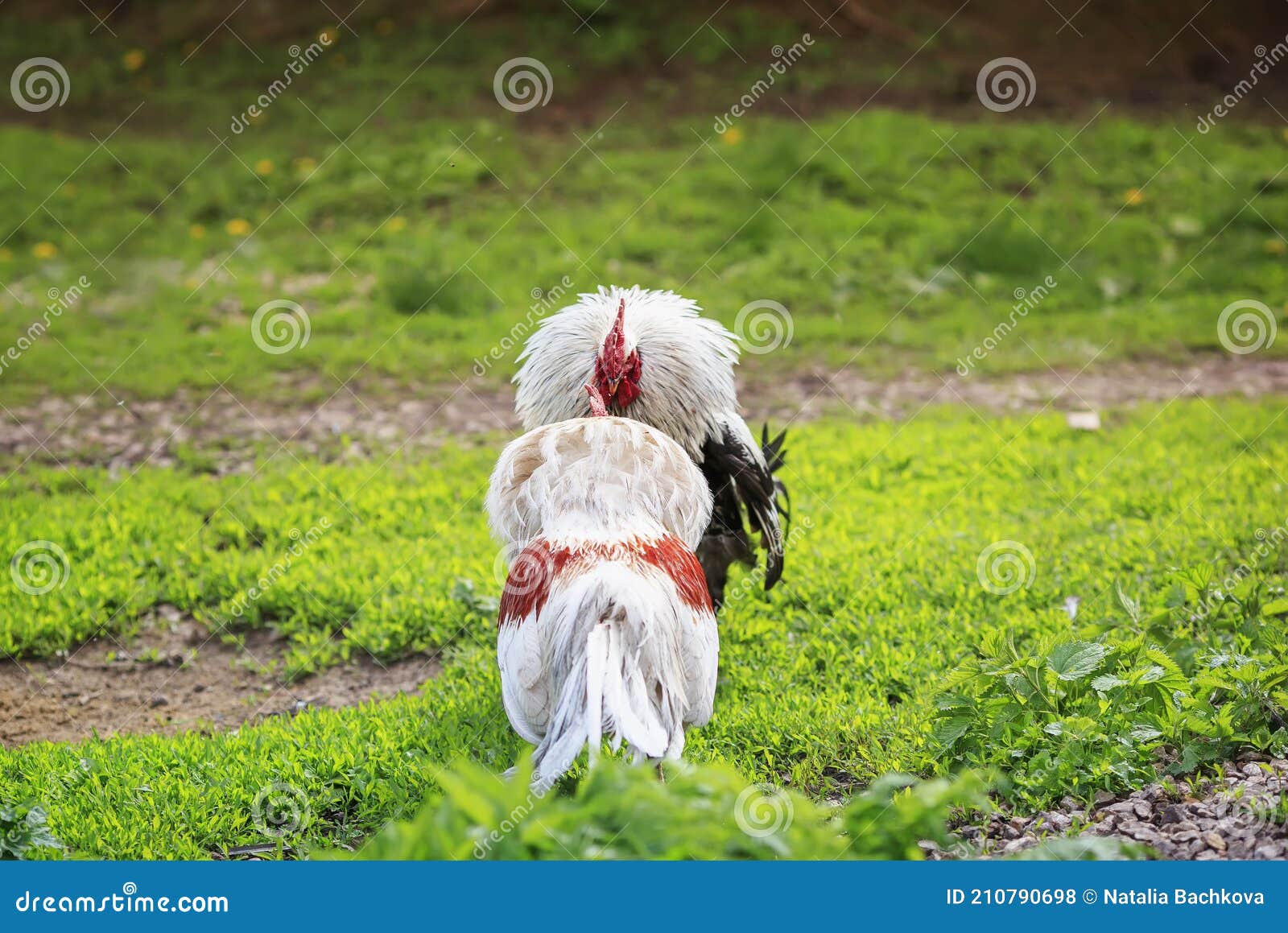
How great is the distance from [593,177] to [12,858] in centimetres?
855

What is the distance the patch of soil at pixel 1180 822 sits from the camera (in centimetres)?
364

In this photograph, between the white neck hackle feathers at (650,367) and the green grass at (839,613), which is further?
the white neck hackle feathers at (650,367)

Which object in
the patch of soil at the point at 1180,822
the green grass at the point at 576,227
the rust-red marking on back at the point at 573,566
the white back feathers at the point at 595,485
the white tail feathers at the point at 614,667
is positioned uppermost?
the green grass at the point at 576,227

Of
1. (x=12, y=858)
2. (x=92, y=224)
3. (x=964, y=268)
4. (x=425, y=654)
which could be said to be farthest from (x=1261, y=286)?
(x=92, y=224)

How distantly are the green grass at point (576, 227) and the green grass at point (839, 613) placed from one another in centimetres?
153

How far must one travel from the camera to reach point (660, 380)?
497cm

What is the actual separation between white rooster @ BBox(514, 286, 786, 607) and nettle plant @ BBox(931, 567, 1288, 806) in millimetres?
1314

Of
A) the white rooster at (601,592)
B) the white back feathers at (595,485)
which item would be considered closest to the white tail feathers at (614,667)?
the white rooster at (601,592)

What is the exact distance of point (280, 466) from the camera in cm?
754

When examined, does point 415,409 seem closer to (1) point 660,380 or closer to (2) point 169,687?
(2) point 169,687

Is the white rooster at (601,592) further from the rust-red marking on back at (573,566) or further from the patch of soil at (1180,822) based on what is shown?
the patch of soil at (1180,822)

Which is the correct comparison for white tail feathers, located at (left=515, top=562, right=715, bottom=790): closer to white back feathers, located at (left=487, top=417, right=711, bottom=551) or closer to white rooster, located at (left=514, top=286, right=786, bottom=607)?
white back feathers, located at (left=487, top=417, right=711, bottom=551)

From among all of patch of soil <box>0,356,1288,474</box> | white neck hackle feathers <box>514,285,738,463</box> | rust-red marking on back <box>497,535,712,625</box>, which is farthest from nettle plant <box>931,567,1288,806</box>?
patch of soil <box>0,356,1288,474</box>

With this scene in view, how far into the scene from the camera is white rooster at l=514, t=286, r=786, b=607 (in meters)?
4.94
